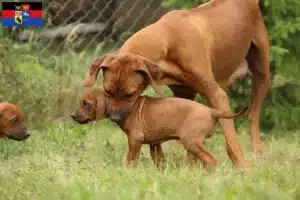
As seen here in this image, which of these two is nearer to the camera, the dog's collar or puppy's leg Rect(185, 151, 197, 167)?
the dog's collar

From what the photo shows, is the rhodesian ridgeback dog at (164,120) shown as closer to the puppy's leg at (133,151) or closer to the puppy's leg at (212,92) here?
the puppy's leg at (133,151)

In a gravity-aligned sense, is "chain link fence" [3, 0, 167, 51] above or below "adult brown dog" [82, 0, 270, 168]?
below

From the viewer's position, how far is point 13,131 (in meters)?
6.51

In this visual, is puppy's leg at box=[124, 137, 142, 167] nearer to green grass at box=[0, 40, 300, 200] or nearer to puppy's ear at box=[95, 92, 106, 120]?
green grass at box=[0, 40, 300, 200]

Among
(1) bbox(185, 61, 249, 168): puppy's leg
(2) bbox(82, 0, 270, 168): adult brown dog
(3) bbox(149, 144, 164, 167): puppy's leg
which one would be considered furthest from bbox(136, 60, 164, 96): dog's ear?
(3) bbox(149, 144, 164, 167): puppy's leg

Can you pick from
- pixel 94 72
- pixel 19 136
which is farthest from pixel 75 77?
pixel 94 72

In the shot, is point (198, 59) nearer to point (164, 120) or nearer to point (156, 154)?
point (164, 120)

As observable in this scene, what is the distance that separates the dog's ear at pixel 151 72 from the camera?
5.80m

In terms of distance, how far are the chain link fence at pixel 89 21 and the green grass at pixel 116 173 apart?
3.22 meters

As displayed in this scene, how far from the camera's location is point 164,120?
5945mm

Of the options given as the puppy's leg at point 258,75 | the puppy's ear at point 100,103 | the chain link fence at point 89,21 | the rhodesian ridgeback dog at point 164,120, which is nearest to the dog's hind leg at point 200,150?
the rhodesian ridgeback dog at point 164,120

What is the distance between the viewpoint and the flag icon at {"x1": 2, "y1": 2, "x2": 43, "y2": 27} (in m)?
9.63

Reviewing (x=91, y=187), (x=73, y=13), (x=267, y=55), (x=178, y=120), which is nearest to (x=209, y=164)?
(x=178, y=120)

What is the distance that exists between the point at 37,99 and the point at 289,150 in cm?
246
